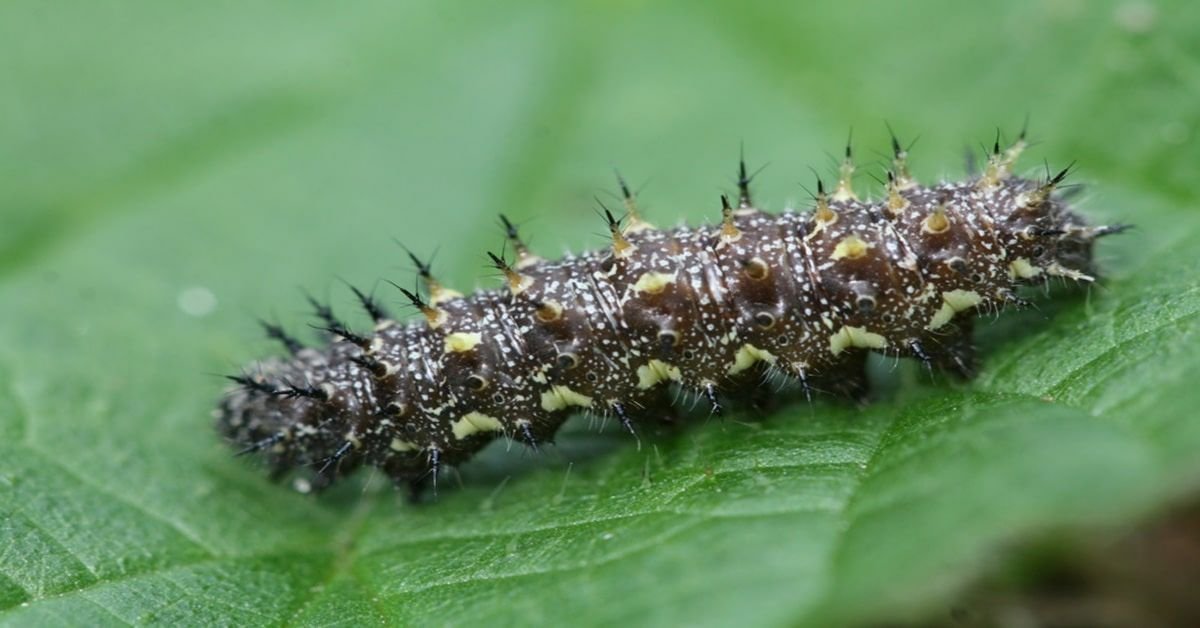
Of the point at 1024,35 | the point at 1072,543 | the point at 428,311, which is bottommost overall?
the point at 1072,543

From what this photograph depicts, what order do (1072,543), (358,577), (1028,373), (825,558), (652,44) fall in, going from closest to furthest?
(1072,543) < (825,558) < (1028,373) < (358,577) < (652,44)

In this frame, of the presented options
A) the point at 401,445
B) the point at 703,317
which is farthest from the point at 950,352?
the point at 401,445

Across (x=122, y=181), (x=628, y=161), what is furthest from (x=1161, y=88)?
(x=122, y=181)

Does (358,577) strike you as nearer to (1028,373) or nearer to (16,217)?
(1028,373)

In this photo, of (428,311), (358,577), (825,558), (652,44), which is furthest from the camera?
(652,44)

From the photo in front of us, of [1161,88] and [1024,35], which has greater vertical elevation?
[1024,35]

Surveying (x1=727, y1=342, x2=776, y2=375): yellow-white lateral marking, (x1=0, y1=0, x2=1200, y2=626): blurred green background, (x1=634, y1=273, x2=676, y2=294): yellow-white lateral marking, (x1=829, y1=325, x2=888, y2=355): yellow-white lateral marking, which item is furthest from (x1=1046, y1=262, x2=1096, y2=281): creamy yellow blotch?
(x1=634, y1=273, x2=676, y2=294): yellow-white lateral marking

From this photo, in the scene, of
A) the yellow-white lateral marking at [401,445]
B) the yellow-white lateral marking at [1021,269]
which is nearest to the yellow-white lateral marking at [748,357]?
the yellow-white lateral marking at [1021,269]

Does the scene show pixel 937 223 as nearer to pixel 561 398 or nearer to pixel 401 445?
pixel 561 398
